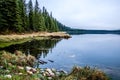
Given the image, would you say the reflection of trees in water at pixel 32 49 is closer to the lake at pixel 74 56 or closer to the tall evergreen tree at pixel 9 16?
the lake at pixel 74 56

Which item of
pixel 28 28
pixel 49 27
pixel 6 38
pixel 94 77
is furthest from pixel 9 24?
pixel 49 27

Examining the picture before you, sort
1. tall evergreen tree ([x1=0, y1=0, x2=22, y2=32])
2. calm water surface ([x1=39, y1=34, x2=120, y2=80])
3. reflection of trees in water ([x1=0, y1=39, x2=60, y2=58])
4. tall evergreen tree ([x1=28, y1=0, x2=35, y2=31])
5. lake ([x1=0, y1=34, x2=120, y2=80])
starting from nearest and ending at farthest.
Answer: calm water surface ([x1=39, y1=34, x2=120, y2=80]) < lake ([x1=0, y1=34, x2=120, y2=80]) < reflection of trees in water ([x1=0, y1=39, x2=60, y2=58]) < tall evergreen tree ([x1=0, y1=0, x2=22, y2=32]) < tall evergreen tree ([x1=28, y1=0, x2=35, y2=31])

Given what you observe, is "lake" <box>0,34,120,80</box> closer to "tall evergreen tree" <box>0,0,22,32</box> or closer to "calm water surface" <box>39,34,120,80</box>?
"calm water surface" <box>39,34,120,80</box>

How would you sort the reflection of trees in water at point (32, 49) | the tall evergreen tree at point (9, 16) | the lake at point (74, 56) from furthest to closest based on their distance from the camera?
the tall evergreen tree at point (9, 16) < the reflection of trees in water at point (32, 49) < the lake at point (74, 56)

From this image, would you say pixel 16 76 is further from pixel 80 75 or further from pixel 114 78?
pixel 114 78

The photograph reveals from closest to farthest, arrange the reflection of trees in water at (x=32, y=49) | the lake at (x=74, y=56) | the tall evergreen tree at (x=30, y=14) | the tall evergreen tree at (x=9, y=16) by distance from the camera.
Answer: the lake at (x=74, y=56) → the reflection of trees in water at (x=32, y=49) → the tall evergreen tree at (x=9, y=16) → the tall evergreen tree at (x=30, y=14)

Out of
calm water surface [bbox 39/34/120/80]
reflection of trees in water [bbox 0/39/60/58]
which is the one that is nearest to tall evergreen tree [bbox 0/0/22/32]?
reflection of trees in water [bbox 0/39/60/58]

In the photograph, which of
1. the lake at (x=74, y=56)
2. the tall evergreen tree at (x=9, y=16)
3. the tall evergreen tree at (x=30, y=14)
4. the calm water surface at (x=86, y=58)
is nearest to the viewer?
the calm water surface at (x=86, y=58)

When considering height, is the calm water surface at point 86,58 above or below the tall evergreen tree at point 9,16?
below

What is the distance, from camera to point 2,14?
6156 cm

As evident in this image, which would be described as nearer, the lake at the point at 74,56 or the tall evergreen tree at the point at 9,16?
the lake at the point at 74,56

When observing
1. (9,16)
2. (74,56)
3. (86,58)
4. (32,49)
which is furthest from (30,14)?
(86,58)

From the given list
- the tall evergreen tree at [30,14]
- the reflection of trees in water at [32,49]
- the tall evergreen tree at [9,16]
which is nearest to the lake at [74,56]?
the reflection of trees in water at [32,49]

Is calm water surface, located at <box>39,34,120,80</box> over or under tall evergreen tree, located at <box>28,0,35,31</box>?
under
